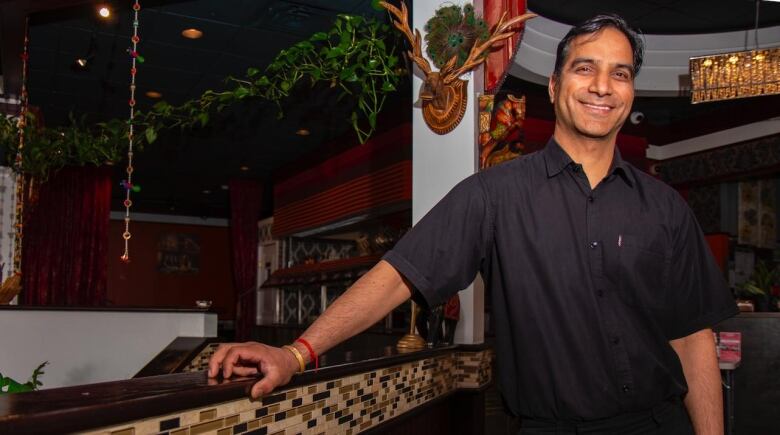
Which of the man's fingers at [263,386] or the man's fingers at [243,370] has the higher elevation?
the man's fingers at [243,370]

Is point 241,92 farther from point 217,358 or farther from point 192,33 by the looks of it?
point 217,358

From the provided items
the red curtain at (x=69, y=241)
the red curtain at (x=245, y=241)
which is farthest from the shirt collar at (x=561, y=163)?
the red curtain at (x=245, y=241)

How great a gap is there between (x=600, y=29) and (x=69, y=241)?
12063 millimetres

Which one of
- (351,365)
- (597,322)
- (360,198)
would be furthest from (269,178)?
(597,322)

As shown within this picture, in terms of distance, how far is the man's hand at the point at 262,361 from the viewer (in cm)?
131

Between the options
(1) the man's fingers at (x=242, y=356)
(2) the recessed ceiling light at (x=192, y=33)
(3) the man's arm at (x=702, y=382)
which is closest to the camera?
(1) the man's fingers at (x=242, y=356)

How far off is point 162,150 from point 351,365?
9070 mm

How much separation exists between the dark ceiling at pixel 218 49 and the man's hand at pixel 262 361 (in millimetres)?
4342

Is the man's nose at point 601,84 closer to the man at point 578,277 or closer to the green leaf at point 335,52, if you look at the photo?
the man at point 578,277

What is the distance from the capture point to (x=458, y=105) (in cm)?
363

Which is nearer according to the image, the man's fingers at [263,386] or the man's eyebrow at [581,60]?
the man's fingers at [263,386]

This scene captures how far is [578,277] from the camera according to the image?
1403mm

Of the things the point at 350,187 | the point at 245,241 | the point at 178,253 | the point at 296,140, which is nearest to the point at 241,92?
the point at 350,187

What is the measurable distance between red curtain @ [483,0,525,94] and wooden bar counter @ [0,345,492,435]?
143cm
